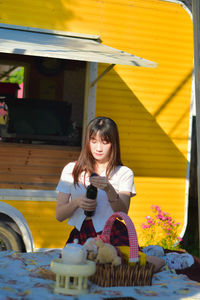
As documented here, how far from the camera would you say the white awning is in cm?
498

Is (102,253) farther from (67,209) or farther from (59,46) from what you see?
(59,46)

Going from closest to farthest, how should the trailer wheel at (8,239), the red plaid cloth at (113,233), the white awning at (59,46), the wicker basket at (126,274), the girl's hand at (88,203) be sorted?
the wicker basket at (126,274) < the girl's hand at (88,203) < the red plaid cloth at (113,233) < the white awning at (59,46) < the trailer wheel at (8,239)

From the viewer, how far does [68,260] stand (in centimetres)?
207

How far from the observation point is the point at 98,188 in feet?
9.81

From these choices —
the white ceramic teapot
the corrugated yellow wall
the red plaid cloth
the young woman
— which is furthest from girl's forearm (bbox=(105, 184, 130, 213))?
the corrugated yellow wall

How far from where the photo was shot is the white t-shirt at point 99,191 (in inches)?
123

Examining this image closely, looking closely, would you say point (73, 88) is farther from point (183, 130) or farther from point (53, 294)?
point (53, 294)

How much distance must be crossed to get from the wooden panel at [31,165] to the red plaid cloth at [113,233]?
117 inches

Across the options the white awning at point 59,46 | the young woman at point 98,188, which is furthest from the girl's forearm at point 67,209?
the white awning at point 59,46

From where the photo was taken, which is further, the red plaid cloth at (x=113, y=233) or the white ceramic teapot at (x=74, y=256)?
the red plaid cloth at (x=113, y=233)

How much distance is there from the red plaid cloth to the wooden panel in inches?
117

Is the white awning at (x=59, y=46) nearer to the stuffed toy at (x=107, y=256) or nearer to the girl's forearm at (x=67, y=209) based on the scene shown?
the girl's forearm at (x=67, y=209)

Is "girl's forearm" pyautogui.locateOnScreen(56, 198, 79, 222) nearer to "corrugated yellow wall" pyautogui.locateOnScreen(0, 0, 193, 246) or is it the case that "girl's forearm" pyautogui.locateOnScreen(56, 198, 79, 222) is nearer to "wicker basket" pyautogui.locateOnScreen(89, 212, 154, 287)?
"wicker basket" pyautogui.locateOnScreen(89, 212, 154, 287)

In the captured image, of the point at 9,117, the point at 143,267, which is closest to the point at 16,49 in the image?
the point at 9,117
